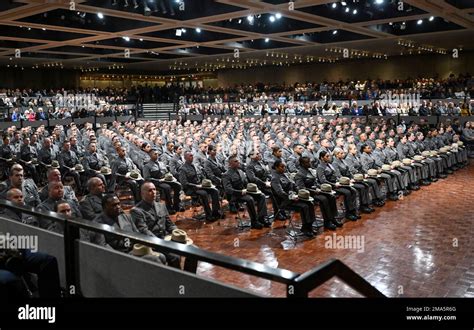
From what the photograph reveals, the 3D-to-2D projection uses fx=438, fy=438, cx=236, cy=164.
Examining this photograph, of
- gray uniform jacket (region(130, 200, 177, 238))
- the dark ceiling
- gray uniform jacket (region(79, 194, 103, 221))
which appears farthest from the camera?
the dark ceiling

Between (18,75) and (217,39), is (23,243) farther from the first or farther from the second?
(18,75)

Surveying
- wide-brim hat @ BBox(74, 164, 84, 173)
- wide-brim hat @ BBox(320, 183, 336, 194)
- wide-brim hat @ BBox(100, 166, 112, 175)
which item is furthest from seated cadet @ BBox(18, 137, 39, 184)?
wide-brim hat @ BBox(320, 183, 336, 194)

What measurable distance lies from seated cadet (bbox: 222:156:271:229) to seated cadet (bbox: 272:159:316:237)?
38 centimetres

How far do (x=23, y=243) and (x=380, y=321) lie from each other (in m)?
2.85

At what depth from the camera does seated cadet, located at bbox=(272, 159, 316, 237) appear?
682 centimetres

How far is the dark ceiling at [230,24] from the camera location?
1236 cm

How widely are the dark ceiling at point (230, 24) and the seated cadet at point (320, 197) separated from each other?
18.6 feet

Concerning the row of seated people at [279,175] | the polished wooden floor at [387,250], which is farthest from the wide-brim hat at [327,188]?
the polished wooden floor at [387,250]

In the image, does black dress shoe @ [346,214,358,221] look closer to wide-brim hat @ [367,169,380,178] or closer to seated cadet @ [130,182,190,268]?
wide-brim hat @ [367,169,380,178]

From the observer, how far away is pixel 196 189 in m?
7.91

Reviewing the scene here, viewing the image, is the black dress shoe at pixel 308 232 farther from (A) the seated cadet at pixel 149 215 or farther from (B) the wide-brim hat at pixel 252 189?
(A) the seated cadet at pixel 149 215

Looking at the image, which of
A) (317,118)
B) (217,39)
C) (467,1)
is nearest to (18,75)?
(217,39)

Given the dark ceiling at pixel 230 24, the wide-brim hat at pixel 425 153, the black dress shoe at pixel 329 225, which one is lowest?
the black dress shoe at pixel 329 225

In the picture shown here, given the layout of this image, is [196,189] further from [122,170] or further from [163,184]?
[122,170]
